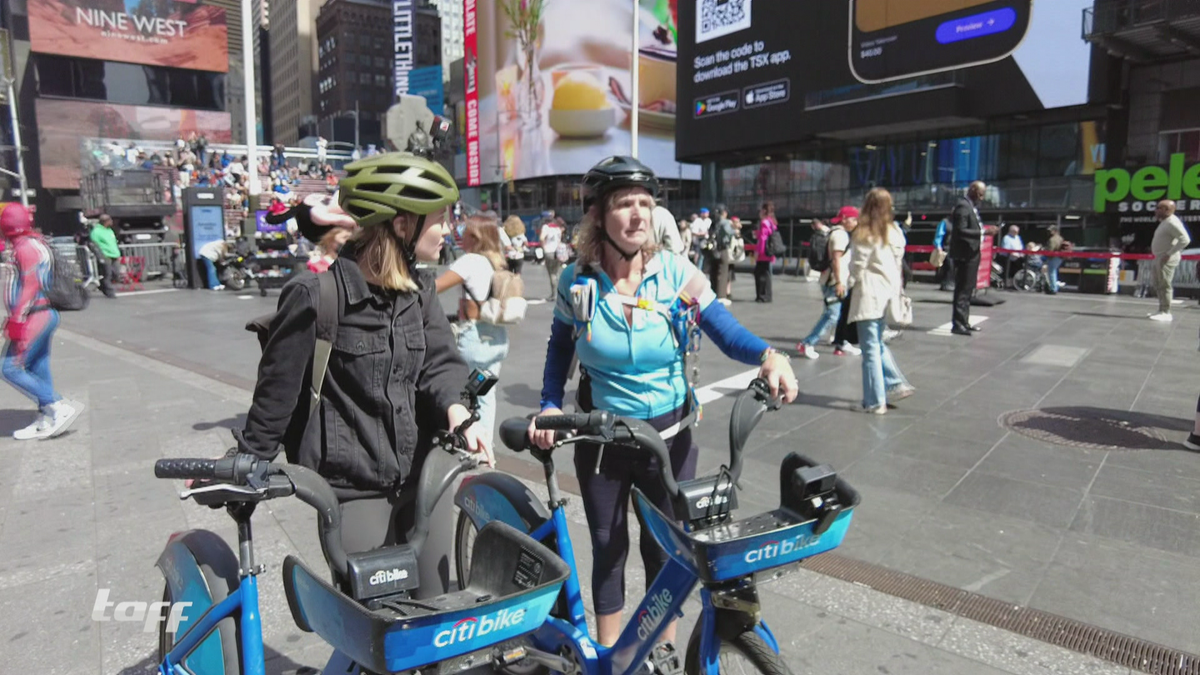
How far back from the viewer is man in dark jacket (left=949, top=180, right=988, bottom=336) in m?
10.8

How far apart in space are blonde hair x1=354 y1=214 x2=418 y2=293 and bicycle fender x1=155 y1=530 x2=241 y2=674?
0.94 metres

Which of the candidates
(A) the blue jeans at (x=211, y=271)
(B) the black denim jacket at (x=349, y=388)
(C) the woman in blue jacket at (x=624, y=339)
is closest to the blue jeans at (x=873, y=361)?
(C) the woman in blue jacket at (x=624, y=339)

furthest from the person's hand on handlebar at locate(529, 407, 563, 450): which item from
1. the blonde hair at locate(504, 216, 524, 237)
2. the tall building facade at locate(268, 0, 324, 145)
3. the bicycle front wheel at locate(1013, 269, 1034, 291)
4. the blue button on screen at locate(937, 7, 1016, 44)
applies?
the tall building facade at locate(268, 0, 324, 145)

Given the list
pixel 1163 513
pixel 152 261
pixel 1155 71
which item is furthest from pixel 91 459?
pixel 1155 71

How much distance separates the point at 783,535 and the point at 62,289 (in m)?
6.61

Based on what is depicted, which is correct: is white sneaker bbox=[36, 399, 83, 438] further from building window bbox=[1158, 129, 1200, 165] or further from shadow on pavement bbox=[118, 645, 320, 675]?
building window bbox=[1158, 129, 1200, 165]

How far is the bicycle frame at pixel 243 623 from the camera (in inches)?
80.4

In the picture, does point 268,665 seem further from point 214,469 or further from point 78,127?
point 78,127

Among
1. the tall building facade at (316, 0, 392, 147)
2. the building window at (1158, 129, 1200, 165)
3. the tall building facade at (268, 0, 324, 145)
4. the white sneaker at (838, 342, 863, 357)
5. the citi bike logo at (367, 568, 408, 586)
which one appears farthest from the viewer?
the tall building facade at (268, 0, 324, 145)

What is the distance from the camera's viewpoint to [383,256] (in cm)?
233

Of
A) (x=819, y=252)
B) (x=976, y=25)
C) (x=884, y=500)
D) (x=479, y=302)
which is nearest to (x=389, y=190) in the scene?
(x=479, y=302)

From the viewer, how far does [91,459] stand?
224 inches

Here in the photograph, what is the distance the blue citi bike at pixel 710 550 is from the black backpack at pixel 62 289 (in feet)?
18.0

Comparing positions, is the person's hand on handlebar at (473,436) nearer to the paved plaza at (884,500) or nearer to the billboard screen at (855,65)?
the paved plaza at (884,500)
